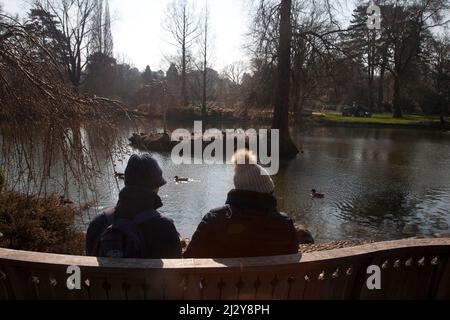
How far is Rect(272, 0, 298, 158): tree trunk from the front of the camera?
1830 centimetres

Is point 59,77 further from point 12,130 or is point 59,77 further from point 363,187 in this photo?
point 363,187

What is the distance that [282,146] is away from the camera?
767 inches

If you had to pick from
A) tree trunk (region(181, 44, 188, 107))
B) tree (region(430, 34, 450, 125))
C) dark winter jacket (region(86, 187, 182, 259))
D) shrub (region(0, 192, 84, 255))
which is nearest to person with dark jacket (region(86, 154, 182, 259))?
dark winter jacket (region(86, 187, 182, 259))

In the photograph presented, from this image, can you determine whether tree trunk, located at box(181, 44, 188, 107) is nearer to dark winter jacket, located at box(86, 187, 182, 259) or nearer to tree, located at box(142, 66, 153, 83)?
tree, located at box(142, 66, 153, 83)

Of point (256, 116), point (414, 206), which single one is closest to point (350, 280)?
point (414, 206)

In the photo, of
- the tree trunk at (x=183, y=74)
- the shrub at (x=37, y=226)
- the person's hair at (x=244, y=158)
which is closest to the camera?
the person's hair at (x=244, y=158)

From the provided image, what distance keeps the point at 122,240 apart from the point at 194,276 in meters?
0.60

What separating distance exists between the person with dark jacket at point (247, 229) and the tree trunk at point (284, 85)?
16520 mm

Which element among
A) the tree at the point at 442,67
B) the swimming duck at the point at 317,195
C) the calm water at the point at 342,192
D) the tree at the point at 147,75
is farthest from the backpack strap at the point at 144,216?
the tree at the point at 147,75

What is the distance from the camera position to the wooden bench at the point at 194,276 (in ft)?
6.32

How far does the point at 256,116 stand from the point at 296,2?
5645 mm

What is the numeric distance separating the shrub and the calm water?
0.76 m

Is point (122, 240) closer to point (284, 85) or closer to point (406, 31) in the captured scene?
point (284, 85)

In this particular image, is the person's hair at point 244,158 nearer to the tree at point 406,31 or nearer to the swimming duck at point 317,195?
the swimming duck at point 317,195
